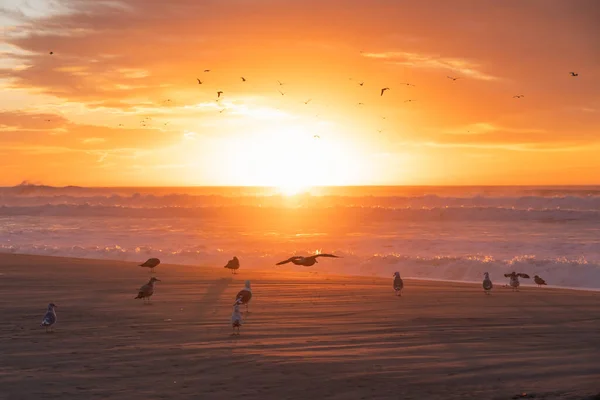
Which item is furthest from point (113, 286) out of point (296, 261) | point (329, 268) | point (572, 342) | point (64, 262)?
point (572, 342)

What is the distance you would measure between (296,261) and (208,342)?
870 cm

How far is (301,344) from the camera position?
39.1 feet

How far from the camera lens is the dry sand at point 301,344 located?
9.23 meters

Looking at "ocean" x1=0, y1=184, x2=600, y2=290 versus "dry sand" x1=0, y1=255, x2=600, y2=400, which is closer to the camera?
"dry sand" x1=0, y1=255, x2=600, y2=400

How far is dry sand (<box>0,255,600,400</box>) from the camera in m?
9.23

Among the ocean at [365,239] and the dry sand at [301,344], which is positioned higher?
the ocean at [365,239]

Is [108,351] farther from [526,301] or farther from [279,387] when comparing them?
[526,301]

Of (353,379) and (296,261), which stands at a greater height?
(296,261)

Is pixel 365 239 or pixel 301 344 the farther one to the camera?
pixel 365 239

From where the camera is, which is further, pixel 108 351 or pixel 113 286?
pixel 113 286

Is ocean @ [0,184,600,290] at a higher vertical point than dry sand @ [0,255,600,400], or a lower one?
higher

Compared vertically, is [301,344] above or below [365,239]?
below

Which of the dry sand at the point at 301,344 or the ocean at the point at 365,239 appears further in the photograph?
the ocean at the point at 365,239

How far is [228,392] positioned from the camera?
9.00m
